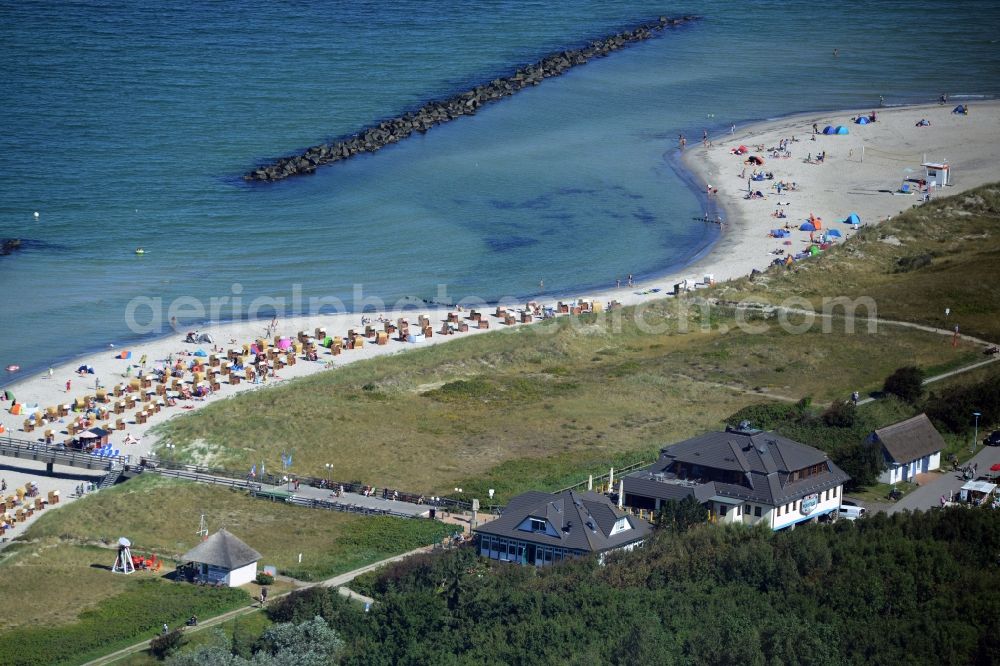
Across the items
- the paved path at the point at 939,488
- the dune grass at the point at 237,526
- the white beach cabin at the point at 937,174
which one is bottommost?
the dune grass at the point at 237,526

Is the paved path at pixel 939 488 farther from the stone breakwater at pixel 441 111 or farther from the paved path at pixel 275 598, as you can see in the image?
the stone breakwater at pixel 441 111

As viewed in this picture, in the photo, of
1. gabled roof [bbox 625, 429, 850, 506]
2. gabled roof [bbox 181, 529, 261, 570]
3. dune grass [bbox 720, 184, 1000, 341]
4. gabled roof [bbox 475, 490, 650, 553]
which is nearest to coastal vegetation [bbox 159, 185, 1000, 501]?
dune grass [bbox 720, 184, 1000, 341]

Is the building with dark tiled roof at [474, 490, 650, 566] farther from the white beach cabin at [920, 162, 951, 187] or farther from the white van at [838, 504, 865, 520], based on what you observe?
the white beach cabin at [920, 162, 951, 187]

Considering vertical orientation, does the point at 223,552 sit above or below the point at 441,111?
below

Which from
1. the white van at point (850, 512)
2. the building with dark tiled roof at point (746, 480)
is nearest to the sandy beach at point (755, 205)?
the building with dark tiled roof at point (746, 480)

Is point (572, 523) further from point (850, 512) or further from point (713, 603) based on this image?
point (850, 512)

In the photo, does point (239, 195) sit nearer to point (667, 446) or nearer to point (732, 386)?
point (732, 386)

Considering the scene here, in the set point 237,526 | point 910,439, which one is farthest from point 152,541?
point 910,439
